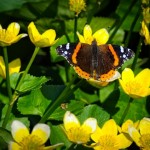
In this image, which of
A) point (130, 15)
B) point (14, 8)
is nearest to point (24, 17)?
point (14, 8)

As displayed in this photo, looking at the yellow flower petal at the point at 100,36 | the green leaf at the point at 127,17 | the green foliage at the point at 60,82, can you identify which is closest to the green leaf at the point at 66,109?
the green foliage at the point at 60,82

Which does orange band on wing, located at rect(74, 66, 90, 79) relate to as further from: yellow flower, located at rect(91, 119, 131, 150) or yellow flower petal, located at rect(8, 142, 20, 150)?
yellow flower petal, located at rect(8, 142, 20, 150)

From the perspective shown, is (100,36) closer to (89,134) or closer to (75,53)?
(75,53)

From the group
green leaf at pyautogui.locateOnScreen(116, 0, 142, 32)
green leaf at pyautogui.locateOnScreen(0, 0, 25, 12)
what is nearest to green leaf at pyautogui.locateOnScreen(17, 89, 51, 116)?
green leaf at pyautogui.locateOnScreen(0, 0, 25, 12)

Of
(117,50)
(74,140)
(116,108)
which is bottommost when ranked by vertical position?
(116,108)

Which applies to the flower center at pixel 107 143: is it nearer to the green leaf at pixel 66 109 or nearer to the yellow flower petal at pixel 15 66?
the green leaf at pixel 66 109

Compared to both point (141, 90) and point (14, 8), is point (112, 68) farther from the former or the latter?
point (14, 8)

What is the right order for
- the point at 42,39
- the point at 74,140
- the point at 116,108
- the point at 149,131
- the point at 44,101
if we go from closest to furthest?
the point at 74,140 < the point at 149,131 < the point at 42,39 < the point at 44,101 < the point at 116,108
